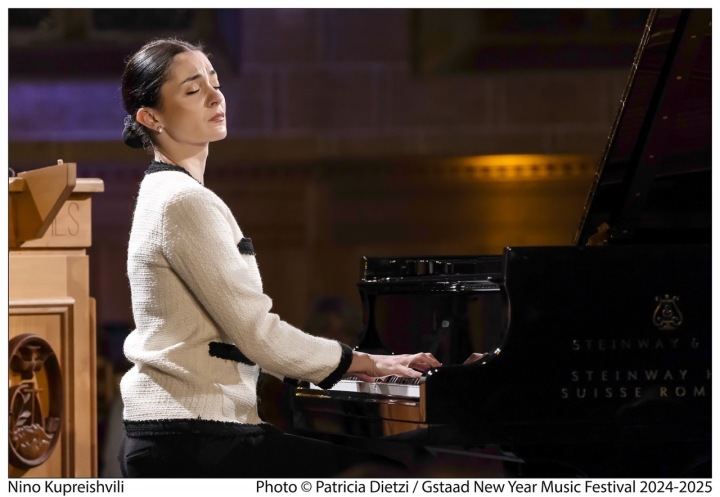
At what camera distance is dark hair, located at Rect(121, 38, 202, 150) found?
2.21 m

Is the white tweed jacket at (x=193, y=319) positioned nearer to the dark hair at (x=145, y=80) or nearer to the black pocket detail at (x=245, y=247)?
the black pocket detail at (x=245, y=247)

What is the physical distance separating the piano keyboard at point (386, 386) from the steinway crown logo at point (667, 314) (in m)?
0.50

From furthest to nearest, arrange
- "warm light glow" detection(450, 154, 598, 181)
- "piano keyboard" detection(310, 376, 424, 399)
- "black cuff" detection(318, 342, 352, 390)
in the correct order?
1. "warm light glow" detection(450, 154, 598, 181)
2. "piano keyboard" detection(310, 376, 424, 399)
3. "black cuff" detection(318, 342, 352, 390)

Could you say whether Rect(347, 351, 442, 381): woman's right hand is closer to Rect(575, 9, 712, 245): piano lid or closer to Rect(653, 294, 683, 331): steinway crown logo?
Rect(653, 294, 683, 331): steinway crown logo

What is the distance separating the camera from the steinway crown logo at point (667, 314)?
7.61ft

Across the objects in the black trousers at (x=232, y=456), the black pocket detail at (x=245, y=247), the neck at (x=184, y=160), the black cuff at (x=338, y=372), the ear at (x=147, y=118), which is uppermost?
the ear at (x=147, y=118)

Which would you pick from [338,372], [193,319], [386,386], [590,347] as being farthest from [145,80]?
[590,347]

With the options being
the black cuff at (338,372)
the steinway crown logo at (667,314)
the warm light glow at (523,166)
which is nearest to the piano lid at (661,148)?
the steinway crown logo at (667,314)

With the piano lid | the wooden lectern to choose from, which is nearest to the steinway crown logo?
the piano lid

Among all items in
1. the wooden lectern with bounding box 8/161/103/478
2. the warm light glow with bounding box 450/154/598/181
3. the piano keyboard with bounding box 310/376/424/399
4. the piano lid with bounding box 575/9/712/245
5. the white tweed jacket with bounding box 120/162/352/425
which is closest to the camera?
the white tweed jacket with bounding box 120/162/352/425

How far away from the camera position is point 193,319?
208 cm

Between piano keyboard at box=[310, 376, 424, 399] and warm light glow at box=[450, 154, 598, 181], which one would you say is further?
warm light glow at box=[450, 154, 598, 181]

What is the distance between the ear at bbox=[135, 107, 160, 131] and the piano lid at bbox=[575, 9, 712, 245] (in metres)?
1.03
